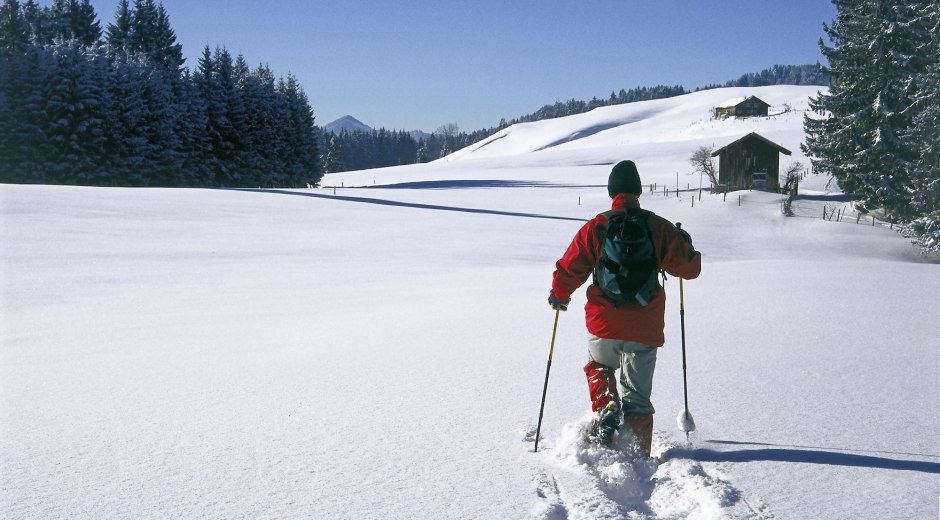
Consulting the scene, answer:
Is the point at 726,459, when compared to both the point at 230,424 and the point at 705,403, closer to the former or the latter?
the point at 705,403

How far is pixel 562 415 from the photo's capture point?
173 inches

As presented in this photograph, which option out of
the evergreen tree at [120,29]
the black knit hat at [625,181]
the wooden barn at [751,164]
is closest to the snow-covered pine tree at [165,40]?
the evergreen tree at [120,29]

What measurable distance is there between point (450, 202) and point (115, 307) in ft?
101

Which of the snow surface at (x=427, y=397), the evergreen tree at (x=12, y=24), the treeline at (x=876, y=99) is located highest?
the evergreen tree at (x=12, y=24)

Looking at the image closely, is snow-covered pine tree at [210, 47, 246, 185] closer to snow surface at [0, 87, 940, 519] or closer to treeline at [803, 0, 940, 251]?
snow surface at [0, 87, 940, 519]

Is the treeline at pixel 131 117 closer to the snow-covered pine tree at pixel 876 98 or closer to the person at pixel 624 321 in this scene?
the snow-covered pine tree at pixel 876 98

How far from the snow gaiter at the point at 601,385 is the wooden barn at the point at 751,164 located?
43.1m

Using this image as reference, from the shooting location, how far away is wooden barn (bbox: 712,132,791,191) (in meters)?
43.2

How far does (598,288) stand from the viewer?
13.0 feet

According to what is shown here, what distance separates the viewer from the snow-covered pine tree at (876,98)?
28.8 m

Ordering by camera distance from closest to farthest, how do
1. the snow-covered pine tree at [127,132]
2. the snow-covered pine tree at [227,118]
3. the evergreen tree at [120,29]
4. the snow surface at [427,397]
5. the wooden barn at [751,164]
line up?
1. the snow surface at [427,397]
2. the snow-covered pine tree at [127,132]
3. the wooden barn at [751,164]
4. the snow-covered pine tree at [227,118]
5. the evergreen tree at [120,29]

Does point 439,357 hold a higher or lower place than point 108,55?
lower

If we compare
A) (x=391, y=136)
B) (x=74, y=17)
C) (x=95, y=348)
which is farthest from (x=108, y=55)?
(x=391, y=136)

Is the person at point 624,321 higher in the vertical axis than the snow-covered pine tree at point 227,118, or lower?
lower
